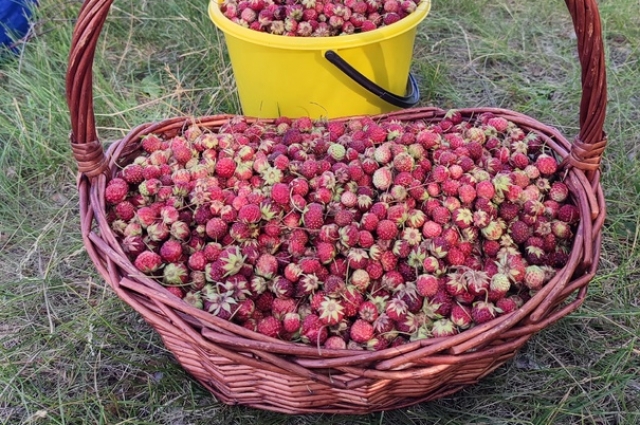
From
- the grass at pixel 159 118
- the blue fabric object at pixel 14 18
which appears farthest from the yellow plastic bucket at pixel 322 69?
the blue fabric object at pixel 14 18

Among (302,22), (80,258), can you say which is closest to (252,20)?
(302,22)

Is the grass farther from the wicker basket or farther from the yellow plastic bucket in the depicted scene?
the yellow plastic bucket

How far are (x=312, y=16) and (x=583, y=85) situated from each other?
701 millimetres

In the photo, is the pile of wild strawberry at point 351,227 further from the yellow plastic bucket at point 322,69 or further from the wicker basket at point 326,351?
the yellow plastic bucket at point 322,69

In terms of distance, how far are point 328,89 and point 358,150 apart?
1.23ft

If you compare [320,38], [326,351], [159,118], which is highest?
[320,38]

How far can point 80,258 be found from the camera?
1512mm

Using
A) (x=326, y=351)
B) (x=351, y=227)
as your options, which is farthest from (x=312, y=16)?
(x=326, y=351)

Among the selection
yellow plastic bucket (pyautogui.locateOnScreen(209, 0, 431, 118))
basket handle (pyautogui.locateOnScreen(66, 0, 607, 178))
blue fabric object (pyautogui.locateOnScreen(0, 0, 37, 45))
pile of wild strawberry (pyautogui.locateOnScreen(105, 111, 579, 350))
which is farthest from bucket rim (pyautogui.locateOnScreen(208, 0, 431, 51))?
blue fabric object (pyautogui.locateOnScreen(0, 0, 37, 45))

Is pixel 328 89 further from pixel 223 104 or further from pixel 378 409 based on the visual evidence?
pixel 378 409

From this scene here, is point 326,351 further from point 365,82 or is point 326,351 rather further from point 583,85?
point 365,82

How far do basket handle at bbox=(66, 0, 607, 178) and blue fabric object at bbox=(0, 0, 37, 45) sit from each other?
1.48 m

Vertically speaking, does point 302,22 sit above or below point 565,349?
above

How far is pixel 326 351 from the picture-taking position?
2.78ft
